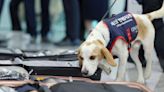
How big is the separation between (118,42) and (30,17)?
6.38 feet

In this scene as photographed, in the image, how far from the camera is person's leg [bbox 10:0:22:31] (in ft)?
14.4

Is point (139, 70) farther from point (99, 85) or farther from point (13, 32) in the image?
point (13, 32)

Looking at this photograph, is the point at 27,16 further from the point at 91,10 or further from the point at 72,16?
the point at 91,10

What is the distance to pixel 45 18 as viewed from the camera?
450 cm

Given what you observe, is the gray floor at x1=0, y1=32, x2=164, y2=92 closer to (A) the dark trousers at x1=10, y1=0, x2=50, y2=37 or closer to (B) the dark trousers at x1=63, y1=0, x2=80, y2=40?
(A) the dark trousers at x1=10, y1=0, x2=50, y2=37

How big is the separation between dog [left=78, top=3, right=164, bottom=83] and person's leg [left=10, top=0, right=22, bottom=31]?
6.37 ft

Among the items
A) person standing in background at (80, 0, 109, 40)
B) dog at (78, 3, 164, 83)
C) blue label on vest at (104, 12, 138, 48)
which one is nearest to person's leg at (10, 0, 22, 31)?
person standing in background at (80, 0, 109, 40)

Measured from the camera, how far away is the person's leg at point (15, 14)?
4.38 meters

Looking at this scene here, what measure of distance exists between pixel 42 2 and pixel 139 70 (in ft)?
6.17

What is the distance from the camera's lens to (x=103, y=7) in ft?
13.9

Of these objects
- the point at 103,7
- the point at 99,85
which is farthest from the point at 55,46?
the point at 99,85

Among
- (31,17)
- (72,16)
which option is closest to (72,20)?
(72,16)

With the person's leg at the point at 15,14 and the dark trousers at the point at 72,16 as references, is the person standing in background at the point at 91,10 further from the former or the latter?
the person's leg at the point at 15,14

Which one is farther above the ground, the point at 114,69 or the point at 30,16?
the point at 30,16
